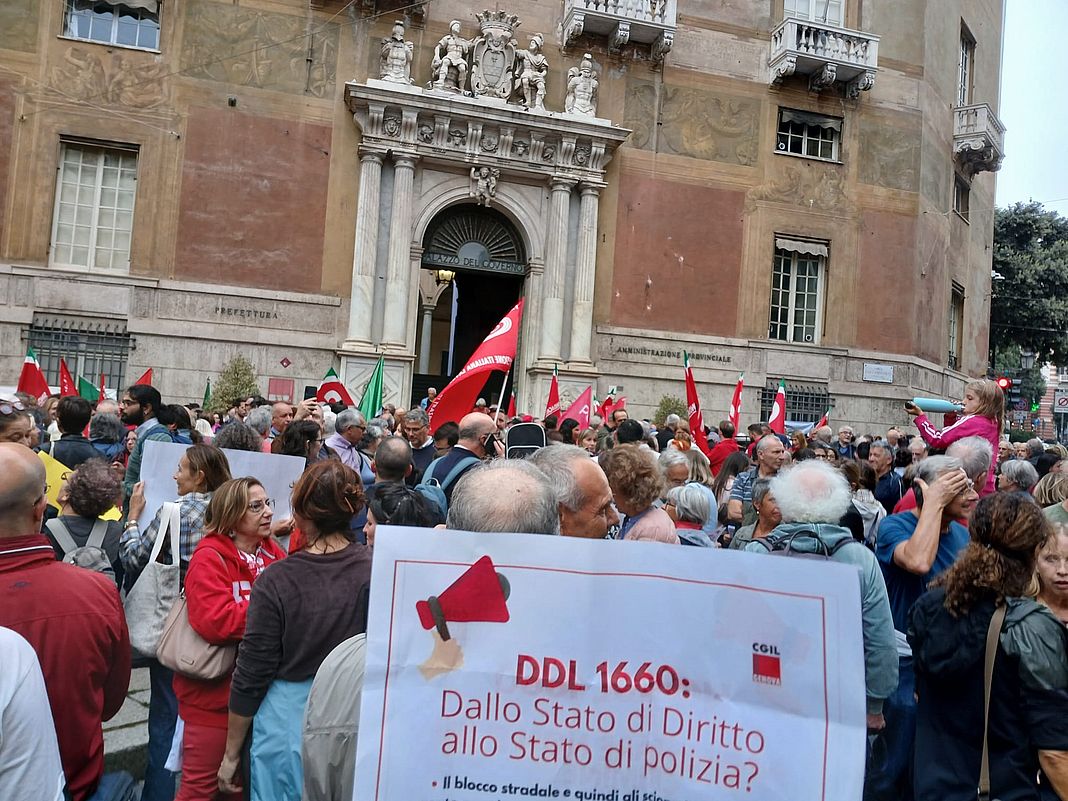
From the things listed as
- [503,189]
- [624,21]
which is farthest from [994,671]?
[624,21]

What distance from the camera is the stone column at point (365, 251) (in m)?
17.8

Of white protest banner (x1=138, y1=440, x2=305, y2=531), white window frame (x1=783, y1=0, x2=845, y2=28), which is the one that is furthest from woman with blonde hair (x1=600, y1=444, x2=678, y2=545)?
white window frame (x1=783, y1=0, x2=845, y2=28)

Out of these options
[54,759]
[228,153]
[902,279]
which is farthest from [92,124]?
[902,279]

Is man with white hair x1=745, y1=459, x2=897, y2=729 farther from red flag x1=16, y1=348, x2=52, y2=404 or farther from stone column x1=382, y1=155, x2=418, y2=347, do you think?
stone column x1=382, y1=155, x2=418, y2=347

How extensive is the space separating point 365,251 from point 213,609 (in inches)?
606

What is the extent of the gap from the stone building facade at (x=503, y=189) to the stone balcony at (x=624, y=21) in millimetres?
68

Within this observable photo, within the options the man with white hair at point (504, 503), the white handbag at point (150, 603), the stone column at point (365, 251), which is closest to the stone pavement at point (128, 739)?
the white handbag at point (150, 603)

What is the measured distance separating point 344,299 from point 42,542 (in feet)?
52.0

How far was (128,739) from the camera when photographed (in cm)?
460

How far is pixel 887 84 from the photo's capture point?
22156 millimetres

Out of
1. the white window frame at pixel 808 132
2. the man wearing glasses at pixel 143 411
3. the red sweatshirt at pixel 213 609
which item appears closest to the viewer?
the red sweatshirt at pixel 213 609

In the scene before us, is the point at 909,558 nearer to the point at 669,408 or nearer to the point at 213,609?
the point at 213,609

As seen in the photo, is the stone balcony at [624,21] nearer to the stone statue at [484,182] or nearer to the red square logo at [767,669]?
the stone statue at [484,182]

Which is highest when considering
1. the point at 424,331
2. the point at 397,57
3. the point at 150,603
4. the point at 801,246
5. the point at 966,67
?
the point at 966,67
